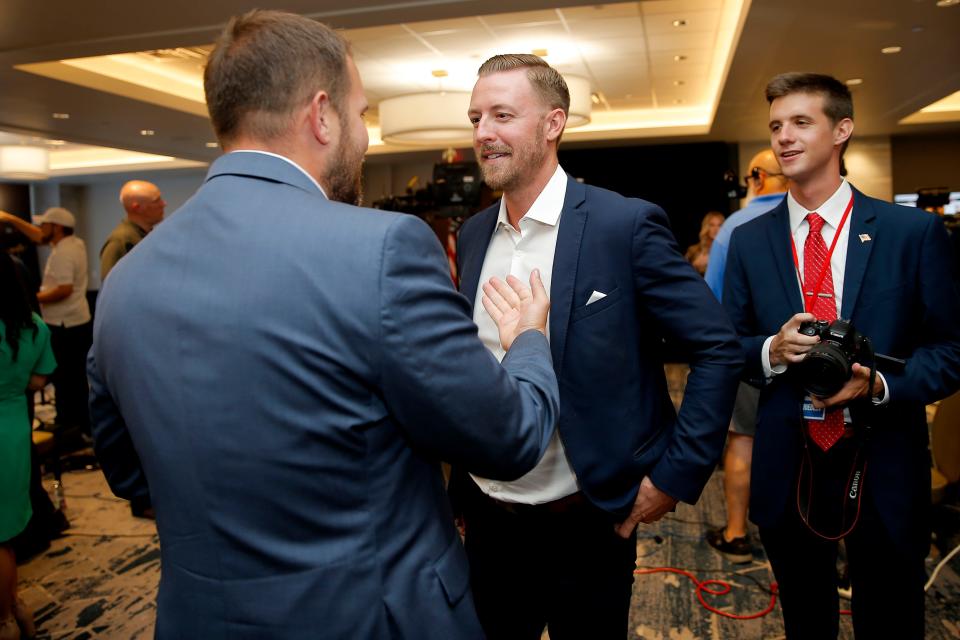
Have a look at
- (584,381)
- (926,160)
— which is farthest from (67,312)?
(926,160)

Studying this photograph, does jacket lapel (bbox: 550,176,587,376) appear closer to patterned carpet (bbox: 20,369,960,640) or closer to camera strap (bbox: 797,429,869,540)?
camera strap (bbox: 797,429,869,540)

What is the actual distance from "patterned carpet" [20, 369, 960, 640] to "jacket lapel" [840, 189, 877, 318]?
1.53m

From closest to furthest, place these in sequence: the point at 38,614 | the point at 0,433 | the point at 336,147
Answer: the point at 336,147, the point at 0,433, the point at 38,614

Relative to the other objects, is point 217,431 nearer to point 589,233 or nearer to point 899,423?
point 589,233

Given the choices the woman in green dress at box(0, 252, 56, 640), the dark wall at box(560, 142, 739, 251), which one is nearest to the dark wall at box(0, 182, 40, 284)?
the dark wall at box(560, 142, 739, 251)

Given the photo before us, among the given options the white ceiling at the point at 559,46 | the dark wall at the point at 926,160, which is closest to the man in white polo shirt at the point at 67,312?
the white ceiling at the point at 559,46

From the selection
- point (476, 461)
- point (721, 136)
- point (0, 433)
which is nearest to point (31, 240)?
point (0, 433)

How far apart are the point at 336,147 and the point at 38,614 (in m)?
2.92

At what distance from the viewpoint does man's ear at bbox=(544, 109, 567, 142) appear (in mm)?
1616

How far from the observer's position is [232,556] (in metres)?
0.91

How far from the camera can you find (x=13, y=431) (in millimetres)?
2656

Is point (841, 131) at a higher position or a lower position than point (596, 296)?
higher

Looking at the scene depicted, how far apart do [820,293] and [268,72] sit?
137 centimetres

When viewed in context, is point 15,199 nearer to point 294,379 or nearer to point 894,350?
point 294,379
